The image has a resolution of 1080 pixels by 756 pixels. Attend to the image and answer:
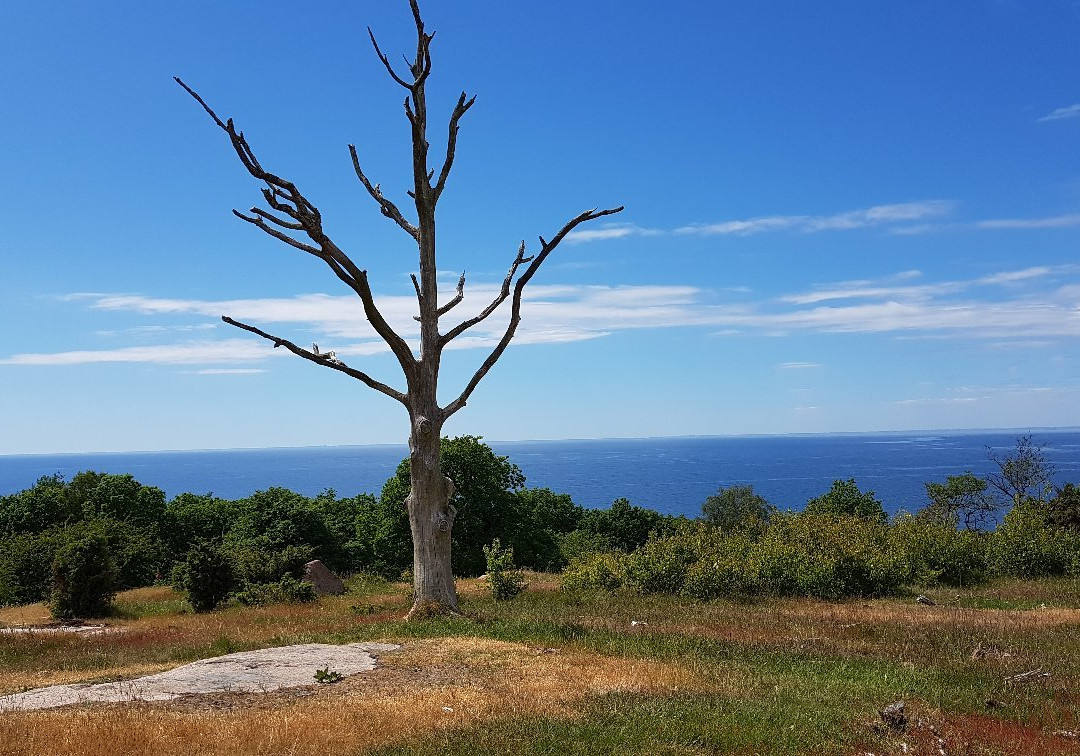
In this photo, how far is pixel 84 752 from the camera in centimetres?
794

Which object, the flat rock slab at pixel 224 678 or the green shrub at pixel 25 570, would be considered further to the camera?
the green shrub at pixel 25 570

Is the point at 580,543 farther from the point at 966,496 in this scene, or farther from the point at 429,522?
the point at 966,496

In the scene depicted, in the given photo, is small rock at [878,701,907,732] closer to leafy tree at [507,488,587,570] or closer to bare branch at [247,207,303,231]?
bare branch at [247,207,303,231]

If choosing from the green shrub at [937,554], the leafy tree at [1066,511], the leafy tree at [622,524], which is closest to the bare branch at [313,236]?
the green shrub at [937,554]

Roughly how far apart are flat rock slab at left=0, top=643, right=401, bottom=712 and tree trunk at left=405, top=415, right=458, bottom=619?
5.02 m

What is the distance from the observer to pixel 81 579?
1042 inches

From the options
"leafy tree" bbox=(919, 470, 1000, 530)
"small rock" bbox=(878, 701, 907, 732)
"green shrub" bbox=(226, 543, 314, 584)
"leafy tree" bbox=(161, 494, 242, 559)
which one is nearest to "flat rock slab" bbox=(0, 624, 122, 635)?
"green shrub" bbox=(226, 543, 314, 584)

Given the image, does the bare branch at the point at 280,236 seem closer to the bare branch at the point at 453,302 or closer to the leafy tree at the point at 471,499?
the bare branch at the point at 453,302

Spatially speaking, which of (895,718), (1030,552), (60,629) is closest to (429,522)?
(60,629)

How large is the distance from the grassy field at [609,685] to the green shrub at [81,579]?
5947 mm

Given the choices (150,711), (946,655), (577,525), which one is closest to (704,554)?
(946,655)

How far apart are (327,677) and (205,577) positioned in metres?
17.1

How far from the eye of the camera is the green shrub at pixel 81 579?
26312 millimetres

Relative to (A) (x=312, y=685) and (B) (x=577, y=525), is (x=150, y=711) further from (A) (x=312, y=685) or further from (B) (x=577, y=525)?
(B) (x=577, y=525)
